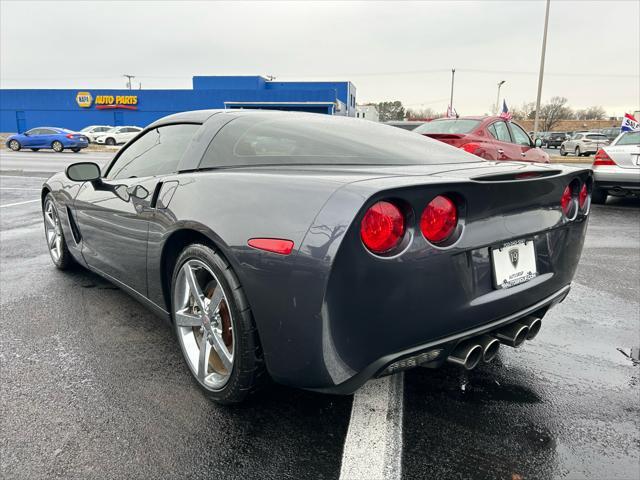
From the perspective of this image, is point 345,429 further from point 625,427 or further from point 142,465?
point 625,427

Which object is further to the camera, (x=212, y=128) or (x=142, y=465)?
(x=212, y=128)

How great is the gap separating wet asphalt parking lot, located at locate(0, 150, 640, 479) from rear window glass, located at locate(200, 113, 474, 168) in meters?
1.16

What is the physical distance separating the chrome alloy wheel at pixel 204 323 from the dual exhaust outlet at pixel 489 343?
98cm

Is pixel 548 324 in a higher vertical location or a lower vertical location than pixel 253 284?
lower

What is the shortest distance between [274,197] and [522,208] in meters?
1.10

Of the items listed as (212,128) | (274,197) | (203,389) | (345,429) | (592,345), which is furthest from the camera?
(592,345)

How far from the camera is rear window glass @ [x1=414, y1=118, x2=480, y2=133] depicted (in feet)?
30.6

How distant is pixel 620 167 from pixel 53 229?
27.5ft

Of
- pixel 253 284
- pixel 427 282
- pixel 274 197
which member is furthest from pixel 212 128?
pixel 427 282

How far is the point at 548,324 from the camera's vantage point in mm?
3379

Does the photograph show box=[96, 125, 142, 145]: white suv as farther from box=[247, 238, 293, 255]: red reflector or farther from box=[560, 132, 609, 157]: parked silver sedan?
box=[247, 238, 293, 255]: red reflector

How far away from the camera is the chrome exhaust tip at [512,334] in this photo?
2.14m

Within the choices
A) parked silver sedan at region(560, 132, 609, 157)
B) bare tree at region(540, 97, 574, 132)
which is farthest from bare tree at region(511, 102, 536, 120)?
parked silver sedan at region(560, 132, 609, 157)

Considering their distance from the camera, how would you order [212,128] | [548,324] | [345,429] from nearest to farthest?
1. [345,429]
2. [212,128]
3. [548,324]
